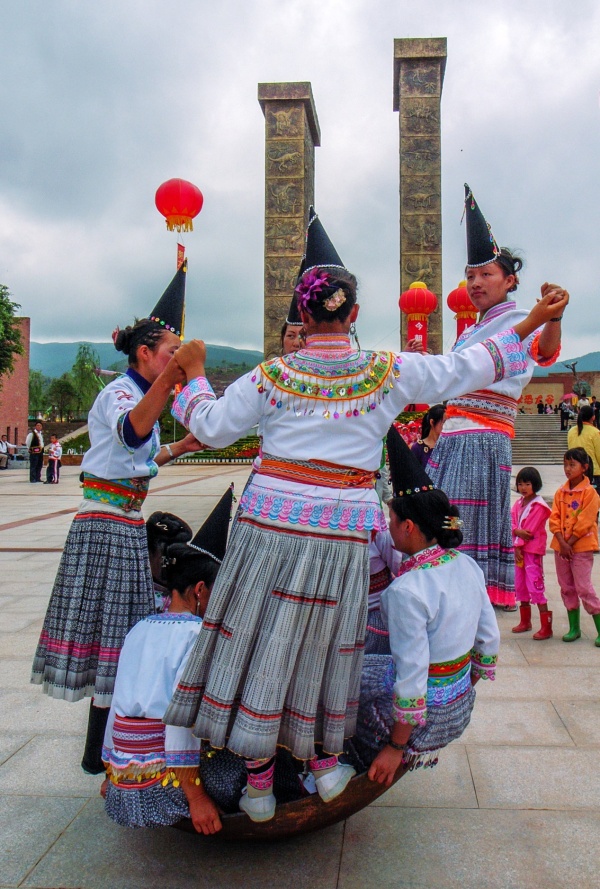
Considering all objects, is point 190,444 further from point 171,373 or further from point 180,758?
point 180,758

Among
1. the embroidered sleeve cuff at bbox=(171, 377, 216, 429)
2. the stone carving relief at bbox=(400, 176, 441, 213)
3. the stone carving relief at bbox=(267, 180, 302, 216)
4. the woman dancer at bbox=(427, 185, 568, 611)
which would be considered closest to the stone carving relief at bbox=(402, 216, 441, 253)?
the stone carving relief at bbox=(400, 176, 441, 213)

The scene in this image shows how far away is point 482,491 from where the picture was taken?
3.11 m

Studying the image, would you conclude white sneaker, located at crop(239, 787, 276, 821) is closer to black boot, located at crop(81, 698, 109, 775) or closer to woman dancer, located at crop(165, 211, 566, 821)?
woman dancer, located at crop(165, 211, 566, 821)

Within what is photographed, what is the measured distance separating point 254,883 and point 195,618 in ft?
2.20

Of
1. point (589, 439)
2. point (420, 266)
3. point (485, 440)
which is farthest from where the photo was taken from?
point (420, 266)

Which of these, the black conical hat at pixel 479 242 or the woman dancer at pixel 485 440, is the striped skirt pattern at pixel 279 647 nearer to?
the woman dancer at pixel 485 440

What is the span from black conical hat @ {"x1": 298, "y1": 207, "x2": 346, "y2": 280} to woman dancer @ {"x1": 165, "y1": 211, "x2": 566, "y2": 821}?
0.12 m

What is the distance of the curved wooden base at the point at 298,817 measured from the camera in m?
1.87

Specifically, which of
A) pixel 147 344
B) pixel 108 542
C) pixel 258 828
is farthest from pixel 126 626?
pixel 147 344

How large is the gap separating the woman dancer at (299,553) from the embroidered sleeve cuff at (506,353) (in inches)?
3.1

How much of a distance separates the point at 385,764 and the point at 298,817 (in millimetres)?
260

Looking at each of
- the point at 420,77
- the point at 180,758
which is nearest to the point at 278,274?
the point at 420,77

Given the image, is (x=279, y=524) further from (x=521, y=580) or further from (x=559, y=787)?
(x=521, y=580)

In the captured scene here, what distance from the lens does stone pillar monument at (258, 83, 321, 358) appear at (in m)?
25.7
